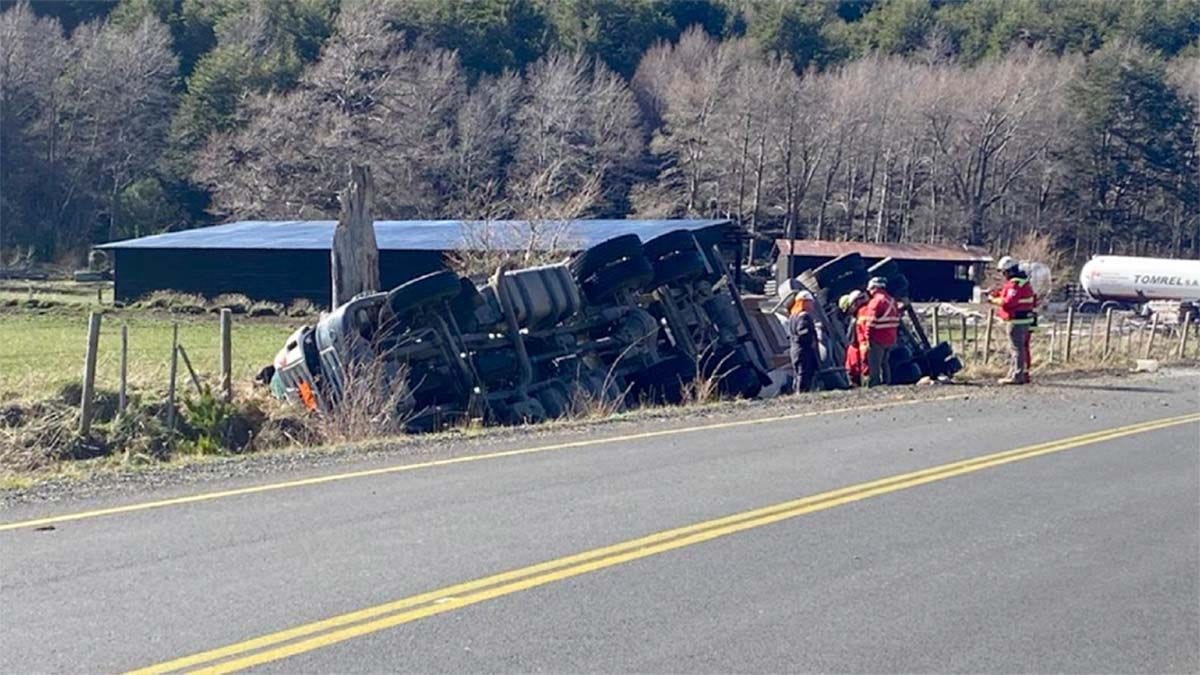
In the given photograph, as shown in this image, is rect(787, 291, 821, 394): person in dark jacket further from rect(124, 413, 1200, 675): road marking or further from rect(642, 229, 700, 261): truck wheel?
rect(124, 413, 1200, 675): road marking

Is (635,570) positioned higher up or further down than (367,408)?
higher up

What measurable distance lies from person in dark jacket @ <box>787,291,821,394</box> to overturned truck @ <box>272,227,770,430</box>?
66 cm

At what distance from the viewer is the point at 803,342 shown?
Answer: 22.5 m

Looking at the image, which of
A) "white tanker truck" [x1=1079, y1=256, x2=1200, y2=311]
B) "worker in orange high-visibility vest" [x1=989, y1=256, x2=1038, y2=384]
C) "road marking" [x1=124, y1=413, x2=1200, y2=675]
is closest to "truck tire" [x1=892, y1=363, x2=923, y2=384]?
"worker in orange high-visibility vest" [x1=989, y1=256, x2=1038, y2=384]

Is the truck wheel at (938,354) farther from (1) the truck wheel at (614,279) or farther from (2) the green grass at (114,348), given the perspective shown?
(2) the green grass at (114,348)

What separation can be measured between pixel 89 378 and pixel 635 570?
32.2 feet

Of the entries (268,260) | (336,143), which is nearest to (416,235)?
(268,260)

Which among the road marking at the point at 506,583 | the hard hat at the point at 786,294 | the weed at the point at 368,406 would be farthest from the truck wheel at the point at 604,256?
the road marking at the point at 506,583

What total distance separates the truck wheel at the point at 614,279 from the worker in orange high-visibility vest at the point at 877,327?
3.22 meters

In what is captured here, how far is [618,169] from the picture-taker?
3029 inches

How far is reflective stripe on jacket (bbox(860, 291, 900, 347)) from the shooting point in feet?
72.0

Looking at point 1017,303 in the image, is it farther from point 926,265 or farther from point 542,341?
point 926,265

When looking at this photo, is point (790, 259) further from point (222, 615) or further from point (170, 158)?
point (222, 615)

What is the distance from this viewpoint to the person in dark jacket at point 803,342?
22188 millimetres
